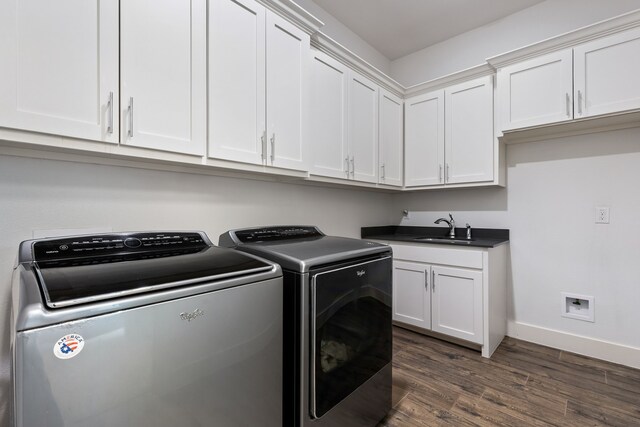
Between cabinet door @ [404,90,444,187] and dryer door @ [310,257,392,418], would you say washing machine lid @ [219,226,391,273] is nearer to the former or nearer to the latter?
dryer door @ [310,257,392,418]

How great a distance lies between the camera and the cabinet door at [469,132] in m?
2.47

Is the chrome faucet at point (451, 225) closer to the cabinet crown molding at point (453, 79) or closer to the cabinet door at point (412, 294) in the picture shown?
the cabinet door at point (412, 294)

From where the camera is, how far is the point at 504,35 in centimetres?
263

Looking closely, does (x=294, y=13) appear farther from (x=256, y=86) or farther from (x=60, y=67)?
(x=60, y=67)

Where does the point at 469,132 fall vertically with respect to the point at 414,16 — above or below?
below

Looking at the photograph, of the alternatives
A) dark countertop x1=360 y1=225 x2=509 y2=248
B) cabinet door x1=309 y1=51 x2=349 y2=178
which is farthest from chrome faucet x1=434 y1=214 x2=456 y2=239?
cabinet door x1=309 y1=51 x2=349 y2=178

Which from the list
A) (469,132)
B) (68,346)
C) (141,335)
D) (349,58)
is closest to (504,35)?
(469,132)

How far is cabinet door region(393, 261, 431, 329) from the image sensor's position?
2.55 m

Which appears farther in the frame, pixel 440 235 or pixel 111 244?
pixel 440 235

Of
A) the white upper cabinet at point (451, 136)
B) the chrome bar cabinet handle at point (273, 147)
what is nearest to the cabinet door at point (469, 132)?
the white upper cabinet at point (451, 136)

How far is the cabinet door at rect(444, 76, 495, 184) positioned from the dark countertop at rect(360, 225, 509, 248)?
1.75 ft

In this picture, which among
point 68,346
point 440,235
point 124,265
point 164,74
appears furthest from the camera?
point 440,235

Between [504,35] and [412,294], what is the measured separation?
8.05 feet

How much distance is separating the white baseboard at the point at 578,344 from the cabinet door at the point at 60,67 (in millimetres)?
3203
